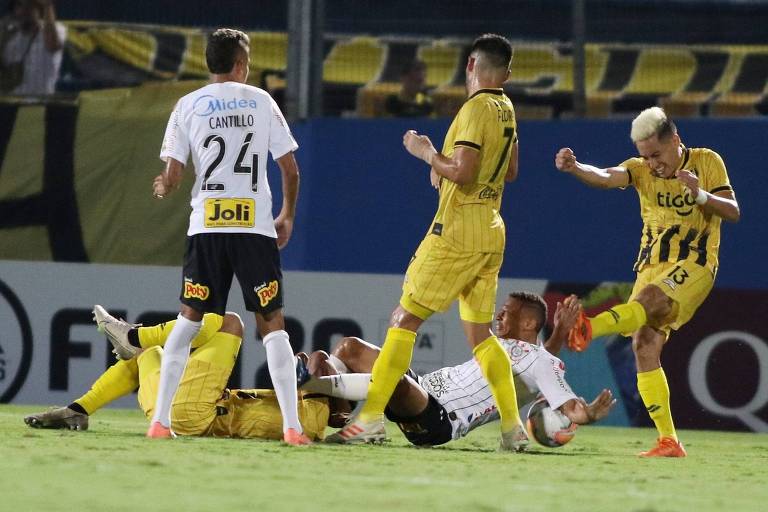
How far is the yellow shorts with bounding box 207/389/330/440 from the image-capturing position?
743cm

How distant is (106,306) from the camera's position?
36.4ft

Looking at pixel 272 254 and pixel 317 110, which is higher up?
pixel 317 110

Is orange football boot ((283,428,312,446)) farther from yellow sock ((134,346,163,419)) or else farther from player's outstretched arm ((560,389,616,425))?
player's outstretched arm ((560,389,616,425))

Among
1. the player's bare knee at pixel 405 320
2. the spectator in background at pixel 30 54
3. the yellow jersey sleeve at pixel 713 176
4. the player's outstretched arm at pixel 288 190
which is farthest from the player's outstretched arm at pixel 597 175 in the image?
the spectator in background at pixel 30 54

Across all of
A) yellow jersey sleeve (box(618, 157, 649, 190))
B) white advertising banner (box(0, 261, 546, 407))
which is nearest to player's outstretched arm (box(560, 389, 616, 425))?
yellow jersey sleeve (box(618, 157, 649, 190))

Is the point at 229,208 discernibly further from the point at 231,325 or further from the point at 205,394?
the point at 205,394

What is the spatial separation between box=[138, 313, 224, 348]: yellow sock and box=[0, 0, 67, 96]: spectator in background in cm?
447

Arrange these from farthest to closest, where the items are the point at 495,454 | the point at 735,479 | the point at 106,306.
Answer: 1. the point at 106,306
2. the point at 495,454
3. the point at 735,479

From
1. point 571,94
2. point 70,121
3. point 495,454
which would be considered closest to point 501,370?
point 495,454

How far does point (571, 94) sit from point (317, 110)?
191cm

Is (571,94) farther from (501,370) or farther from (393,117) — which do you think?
(501,370)

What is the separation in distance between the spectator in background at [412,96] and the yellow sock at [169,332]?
14.3 ft

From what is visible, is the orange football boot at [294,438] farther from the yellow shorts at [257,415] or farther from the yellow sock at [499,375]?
the yellow sock at [499,375]

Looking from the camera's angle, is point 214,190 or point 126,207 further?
point 126,207
